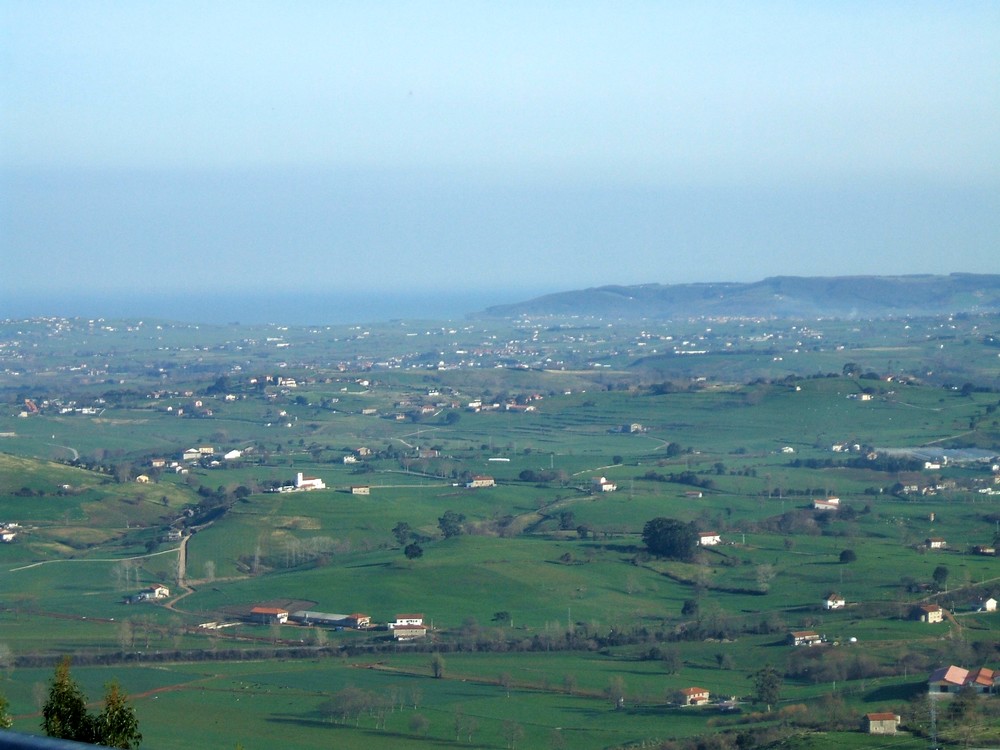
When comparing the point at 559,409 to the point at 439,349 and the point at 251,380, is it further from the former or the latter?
the point at 439,349

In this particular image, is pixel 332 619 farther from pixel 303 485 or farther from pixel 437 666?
pixel 303 485

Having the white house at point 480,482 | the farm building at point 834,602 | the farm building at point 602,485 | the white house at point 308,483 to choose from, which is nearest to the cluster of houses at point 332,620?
the farm building at point 834,602

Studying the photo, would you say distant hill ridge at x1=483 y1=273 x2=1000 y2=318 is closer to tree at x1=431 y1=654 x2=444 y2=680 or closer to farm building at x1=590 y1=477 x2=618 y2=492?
farm building at x1=590 y1=477 x2=618 y2=492

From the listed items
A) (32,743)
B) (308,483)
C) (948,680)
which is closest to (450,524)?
(308,483)

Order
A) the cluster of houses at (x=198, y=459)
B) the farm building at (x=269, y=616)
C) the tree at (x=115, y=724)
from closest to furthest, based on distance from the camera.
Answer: the tree at (x=115, y=724), the farm building at (x=269, y=616), the cluster of houses at (x=198, y=459)

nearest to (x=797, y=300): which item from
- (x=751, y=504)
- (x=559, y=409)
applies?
(x=559, y=409)

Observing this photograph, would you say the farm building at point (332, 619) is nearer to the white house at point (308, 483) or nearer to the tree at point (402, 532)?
the tree at point (402, 532)
